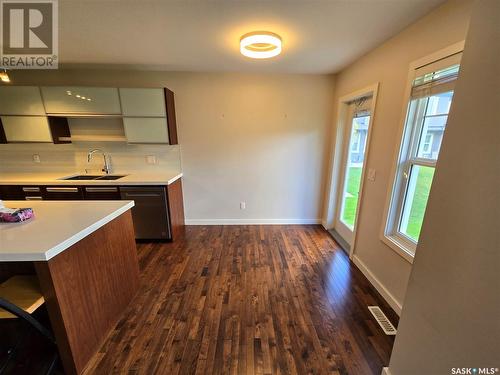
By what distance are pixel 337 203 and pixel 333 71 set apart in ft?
6.58

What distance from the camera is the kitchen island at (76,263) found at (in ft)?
3.46

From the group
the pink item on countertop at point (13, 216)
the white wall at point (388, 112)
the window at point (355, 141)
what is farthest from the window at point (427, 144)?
the pink item on countertop at point (13, 216)

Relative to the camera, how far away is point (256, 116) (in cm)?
309

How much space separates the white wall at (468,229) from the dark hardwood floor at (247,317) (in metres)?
0.65

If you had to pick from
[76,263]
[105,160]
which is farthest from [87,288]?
[105,160]

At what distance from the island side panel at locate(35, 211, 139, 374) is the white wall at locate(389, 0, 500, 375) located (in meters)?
1.92

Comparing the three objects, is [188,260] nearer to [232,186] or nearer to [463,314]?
[232,186]

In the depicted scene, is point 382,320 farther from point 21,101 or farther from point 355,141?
point 21,101

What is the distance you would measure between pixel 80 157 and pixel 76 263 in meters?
2.61

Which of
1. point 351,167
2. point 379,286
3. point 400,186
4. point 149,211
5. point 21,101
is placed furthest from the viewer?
point 351,167

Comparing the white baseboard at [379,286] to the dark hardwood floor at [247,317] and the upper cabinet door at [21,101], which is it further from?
the upper cabinet door at [21,101]

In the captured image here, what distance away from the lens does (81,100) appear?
102 inches

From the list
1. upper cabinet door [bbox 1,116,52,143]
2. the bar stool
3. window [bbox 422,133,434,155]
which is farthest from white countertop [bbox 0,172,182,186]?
window [bbox 422,133,434,155]

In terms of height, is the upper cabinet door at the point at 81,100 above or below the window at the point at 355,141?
above
